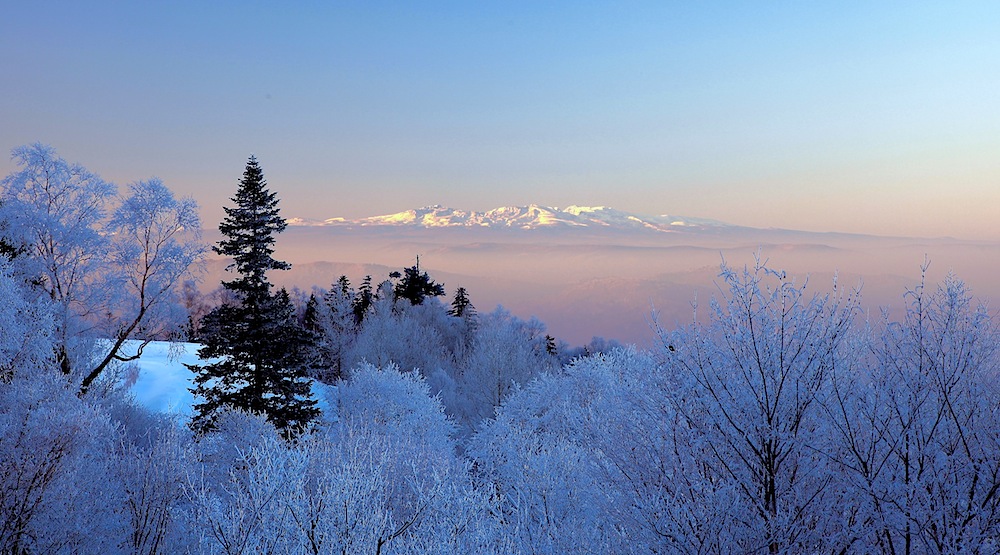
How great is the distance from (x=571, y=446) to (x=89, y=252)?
21130mm

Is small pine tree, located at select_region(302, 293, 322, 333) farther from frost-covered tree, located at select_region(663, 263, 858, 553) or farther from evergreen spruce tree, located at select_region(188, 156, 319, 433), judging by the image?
frost-covered tree, located at select_region(663, 263, 858, 553)

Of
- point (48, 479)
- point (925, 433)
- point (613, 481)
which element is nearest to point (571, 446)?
point (613, 481)

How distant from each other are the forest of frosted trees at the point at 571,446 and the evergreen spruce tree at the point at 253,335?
0.19 meters

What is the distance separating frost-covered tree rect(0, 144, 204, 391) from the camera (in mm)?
24517

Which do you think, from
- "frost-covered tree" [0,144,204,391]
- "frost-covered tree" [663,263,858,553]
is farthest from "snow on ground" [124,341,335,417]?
"frost-covered tree" [663,263,858,553]

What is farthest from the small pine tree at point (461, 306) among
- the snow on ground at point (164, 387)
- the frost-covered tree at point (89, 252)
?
the frost-covered tree at point (89, 252)

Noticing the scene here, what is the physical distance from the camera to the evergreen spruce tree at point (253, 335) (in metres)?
32.6

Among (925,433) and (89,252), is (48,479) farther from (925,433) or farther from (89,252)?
(925,433)

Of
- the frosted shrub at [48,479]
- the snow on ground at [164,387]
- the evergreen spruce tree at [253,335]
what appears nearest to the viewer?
the frosted shrub at [48,479]

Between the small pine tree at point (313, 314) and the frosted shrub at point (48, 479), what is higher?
the frosted shrub at point (48, 479)

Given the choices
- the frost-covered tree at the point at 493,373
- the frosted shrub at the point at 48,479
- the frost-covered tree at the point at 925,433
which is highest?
the frost-covered tree at the point at 925,433

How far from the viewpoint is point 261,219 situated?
3334 centimetres

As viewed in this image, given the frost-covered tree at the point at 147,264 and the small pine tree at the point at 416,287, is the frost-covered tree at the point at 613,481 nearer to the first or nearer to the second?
the frost-covered tree at the point at 147,264

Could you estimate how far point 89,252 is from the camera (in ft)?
83.3
